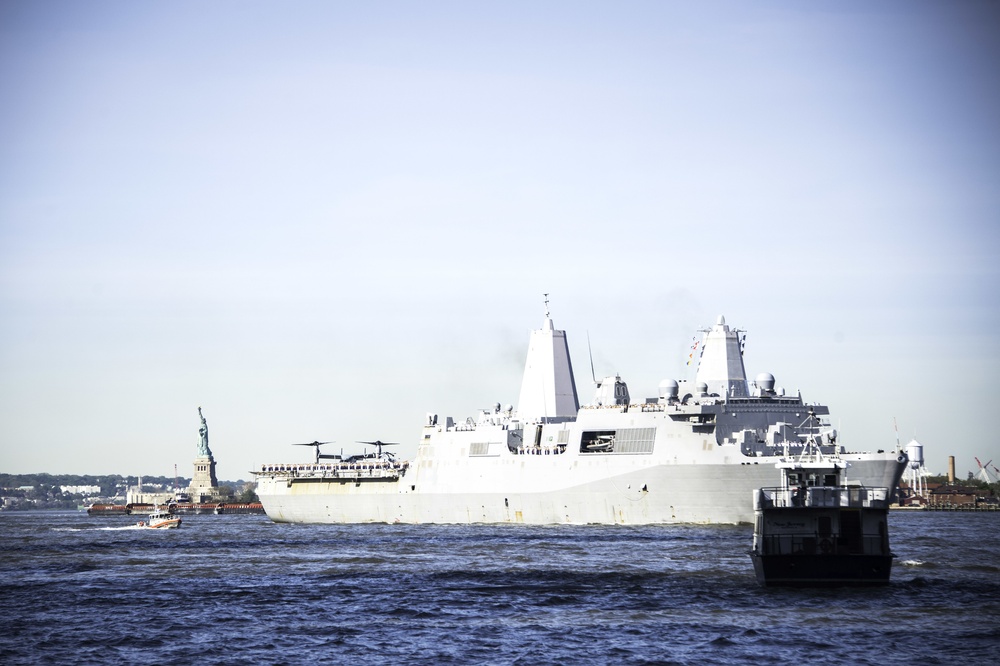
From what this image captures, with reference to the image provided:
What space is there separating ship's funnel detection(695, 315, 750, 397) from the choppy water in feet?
60.6

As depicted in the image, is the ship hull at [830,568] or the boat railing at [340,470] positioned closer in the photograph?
the ship hull at [830,568]

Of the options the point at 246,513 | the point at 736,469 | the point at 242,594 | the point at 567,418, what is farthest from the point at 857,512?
Answer: the point at 246,513

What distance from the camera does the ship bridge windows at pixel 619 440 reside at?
232 ft

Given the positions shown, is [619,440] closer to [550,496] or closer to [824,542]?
[550,496]

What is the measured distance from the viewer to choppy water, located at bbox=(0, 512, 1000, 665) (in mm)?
30266

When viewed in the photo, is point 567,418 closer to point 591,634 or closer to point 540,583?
point 540,583

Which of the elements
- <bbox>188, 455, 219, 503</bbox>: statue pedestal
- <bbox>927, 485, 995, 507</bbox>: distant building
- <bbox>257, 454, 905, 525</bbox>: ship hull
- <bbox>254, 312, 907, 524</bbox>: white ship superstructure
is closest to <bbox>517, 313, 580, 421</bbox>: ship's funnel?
<bbox>254, 312, 907, 524</bbox>: white ship superstructure

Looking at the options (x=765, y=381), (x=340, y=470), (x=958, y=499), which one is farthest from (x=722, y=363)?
(x=958, y=499)

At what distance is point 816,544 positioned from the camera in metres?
38.8

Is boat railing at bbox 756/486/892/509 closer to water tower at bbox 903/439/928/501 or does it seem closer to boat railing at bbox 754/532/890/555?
boat railing at bbox 754/532/890/555

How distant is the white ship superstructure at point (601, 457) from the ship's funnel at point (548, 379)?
0.09 m

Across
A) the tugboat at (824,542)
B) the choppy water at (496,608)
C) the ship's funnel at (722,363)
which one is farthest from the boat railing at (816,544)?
the ship's funnel at (722,363)

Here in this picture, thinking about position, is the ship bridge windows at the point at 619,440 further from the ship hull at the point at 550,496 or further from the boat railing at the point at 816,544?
the boat railing at the point at 816,544

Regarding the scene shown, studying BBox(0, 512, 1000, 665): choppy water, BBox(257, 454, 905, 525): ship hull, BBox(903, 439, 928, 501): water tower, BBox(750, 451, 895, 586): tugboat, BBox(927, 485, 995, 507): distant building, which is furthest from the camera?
BBox(927, 485, 995, 507): distant building
